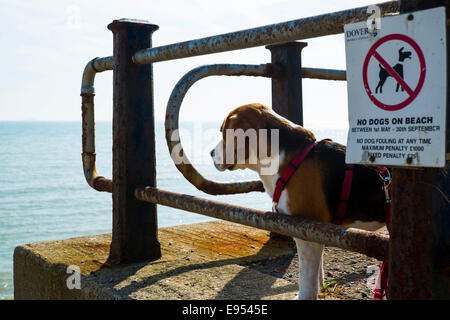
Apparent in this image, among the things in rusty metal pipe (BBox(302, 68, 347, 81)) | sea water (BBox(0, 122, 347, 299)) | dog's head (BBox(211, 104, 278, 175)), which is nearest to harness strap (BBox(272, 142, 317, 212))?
dog's head (BBox(211, 104, 278, 175))

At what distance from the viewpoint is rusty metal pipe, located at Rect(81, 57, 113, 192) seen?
3724mm

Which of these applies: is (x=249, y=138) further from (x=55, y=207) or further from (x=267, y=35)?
(x=55, y=207)

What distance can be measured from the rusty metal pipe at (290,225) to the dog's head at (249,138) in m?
0.26

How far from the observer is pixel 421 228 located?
154 cm

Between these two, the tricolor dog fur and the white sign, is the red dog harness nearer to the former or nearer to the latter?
the tricolor dog fur

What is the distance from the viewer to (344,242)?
1874 millimetres

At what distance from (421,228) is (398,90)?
398 millimetres

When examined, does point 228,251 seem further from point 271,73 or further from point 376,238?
point 376,238

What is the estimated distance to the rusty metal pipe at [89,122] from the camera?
3724mm

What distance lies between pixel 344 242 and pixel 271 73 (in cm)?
220

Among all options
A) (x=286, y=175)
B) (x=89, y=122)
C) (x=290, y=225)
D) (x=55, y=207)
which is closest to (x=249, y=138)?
(x=286, y=175)

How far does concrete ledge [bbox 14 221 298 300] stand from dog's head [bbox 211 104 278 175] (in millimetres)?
674

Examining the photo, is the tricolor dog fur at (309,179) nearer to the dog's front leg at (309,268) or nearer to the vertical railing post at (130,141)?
the dog's front leg at (309,268)
